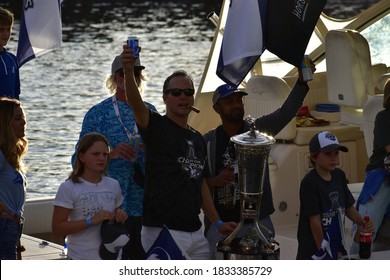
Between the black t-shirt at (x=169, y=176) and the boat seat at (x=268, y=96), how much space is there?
2.75 m

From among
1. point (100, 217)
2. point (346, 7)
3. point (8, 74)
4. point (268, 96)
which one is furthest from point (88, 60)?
point (100, 217)

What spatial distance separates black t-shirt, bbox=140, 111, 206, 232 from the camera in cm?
611

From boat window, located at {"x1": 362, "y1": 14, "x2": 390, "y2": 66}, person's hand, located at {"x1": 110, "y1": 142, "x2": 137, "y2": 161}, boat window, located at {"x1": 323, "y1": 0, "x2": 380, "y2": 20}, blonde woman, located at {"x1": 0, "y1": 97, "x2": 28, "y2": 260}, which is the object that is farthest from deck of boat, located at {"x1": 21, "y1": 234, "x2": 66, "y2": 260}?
boat window, located at {"x1": 323, "y1": 0, "x2": 380, "y2": 20}

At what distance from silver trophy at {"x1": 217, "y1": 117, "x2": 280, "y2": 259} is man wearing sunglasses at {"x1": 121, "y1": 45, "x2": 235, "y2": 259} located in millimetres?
326

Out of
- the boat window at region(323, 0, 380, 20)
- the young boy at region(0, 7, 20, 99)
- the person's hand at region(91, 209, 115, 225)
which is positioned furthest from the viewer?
the boat window at region(323, 0, 380, 20)

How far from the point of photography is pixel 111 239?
241 inches

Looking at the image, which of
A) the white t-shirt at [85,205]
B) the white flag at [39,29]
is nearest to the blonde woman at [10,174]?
the white t-shirt at [85,205]

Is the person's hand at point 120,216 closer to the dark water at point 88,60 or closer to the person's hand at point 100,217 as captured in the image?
the person's hand at point 100,217

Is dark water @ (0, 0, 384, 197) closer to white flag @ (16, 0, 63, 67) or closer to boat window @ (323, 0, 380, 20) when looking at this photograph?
boat window @ (323, 0, 380, 20)

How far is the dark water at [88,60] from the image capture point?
58.6 feet

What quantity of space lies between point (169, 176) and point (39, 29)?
6.56 ft

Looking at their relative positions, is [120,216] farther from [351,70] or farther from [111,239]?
[351,70]

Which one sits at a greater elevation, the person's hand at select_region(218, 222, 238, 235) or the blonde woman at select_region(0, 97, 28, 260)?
the blonde woman at select_region(0, 97, 28, 260)
